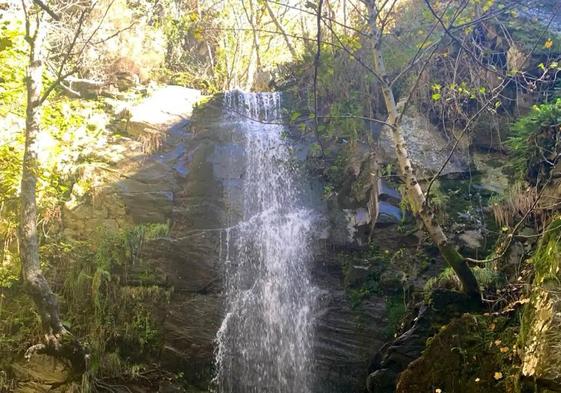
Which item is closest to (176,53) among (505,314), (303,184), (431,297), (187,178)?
(187,178)

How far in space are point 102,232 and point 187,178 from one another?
216cm

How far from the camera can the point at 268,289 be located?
8.94m

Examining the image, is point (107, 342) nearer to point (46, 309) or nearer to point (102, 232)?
point (46, 309)

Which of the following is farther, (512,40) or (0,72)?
(512,40)

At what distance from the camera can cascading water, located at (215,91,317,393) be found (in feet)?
26.9

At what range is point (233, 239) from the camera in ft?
30.7

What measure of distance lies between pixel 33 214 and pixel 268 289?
4.26m

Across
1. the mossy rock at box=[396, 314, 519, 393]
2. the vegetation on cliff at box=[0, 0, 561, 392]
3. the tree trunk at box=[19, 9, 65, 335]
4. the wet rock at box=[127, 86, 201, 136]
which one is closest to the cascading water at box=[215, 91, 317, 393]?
the vegetation on cliff at box=[0, 0, 561, 392]

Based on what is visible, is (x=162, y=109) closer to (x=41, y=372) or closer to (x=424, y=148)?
(x=424, y=148)

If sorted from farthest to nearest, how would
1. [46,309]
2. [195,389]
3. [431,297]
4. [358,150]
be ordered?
[358,150]
[195,389]
[46,309]
[431,297]

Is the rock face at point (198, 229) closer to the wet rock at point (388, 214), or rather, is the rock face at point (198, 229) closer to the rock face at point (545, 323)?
the wet rock at point (388, 214)

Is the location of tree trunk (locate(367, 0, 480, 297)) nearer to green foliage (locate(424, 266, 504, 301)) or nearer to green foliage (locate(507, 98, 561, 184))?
green foliage (locate(424, 266, 504, 301))

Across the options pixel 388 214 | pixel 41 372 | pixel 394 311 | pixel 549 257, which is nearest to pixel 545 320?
pixel 549 257

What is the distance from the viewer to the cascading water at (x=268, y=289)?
26.9ft
